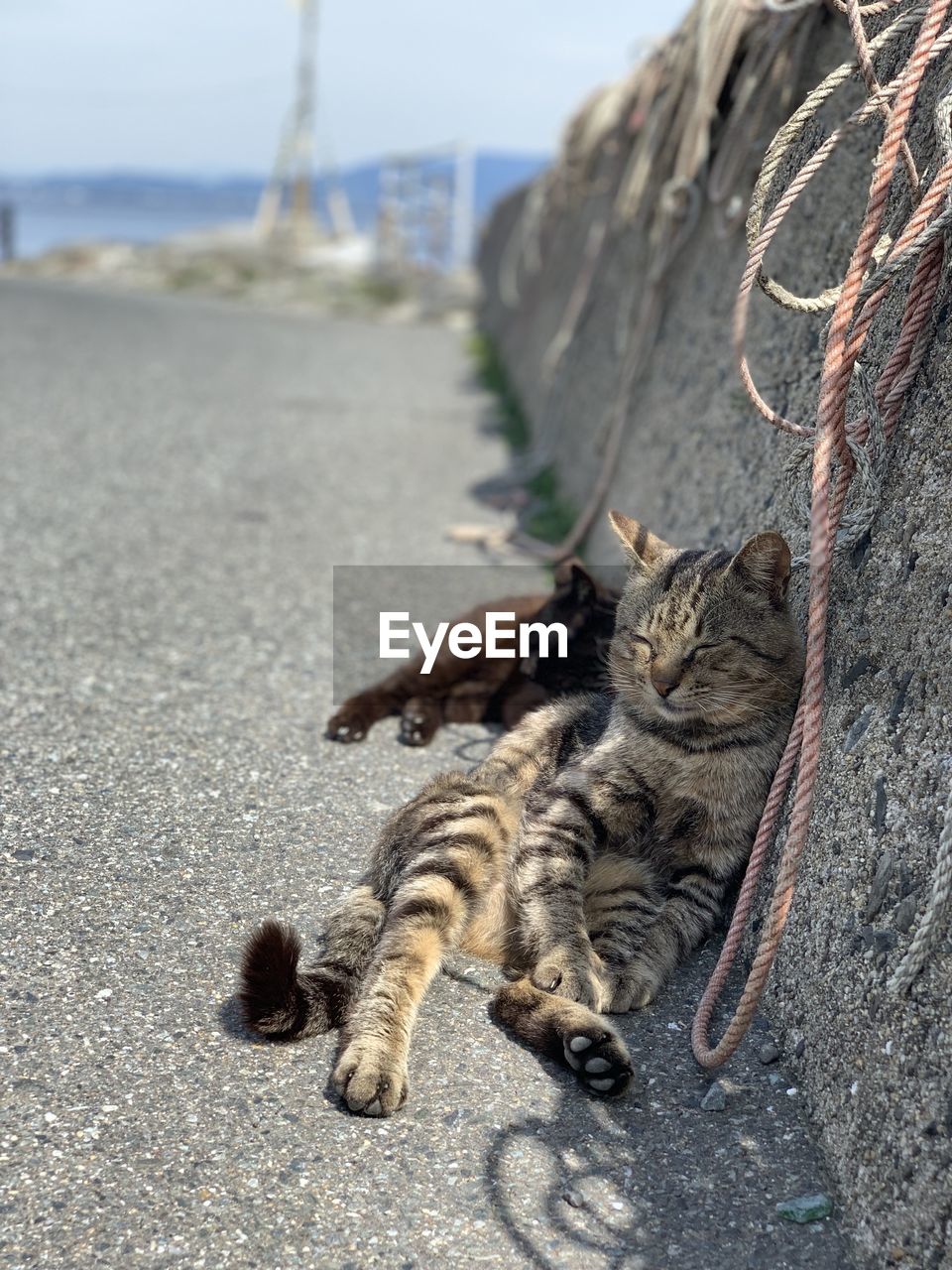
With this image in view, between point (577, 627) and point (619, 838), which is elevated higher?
point (619, 838)

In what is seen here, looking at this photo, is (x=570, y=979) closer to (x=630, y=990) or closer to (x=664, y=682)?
(x=630, y=990)

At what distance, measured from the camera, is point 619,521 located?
3.36m

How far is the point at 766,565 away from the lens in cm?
287

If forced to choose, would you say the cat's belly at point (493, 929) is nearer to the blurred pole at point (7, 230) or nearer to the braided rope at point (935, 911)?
the braided rope at point (935, 911)

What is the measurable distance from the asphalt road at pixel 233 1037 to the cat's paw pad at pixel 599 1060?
2.0 inches

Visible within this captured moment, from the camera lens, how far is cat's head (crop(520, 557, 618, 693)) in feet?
13.5

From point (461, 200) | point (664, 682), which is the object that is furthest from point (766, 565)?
point (461, 200)

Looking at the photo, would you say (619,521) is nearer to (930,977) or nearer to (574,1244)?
(930,977)

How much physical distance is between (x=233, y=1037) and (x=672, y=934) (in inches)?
40.9

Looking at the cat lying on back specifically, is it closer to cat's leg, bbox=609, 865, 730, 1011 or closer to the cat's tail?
cat's leg, bbox=609, 865, 730, 1011

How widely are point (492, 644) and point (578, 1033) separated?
224cm

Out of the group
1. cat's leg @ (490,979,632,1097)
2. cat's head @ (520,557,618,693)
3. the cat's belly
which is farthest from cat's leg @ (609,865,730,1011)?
cat's head @ (520,557,618,693)

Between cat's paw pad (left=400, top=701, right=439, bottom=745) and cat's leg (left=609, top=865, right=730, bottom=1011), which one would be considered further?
cat's paw pad (left=400, top=701, right=439, bottom=745)

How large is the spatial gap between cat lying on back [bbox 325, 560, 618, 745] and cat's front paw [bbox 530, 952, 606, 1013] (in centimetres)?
128
